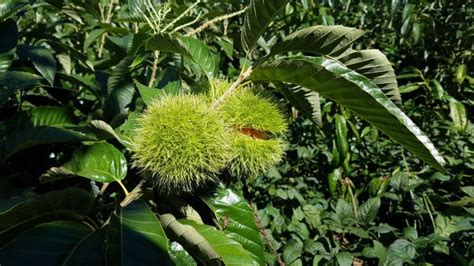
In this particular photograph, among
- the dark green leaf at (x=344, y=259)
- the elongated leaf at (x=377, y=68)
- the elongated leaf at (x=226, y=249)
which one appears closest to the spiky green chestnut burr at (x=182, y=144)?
the elongated leaf at (x=226, y=249)

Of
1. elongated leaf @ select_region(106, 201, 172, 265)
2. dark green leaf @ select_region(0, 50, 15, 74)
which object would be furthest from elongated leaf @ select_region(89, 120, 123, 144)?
dark green leaf @ select_region(0, 50, 15, 74)

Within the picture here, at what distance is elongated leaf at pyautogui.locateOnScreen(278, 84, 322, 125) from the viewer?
1013 millimetres

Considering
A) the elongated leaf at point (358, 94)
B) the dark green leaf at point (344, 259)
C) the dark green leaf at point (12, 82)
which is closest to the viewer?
the elongated leaf at point (358, 94)

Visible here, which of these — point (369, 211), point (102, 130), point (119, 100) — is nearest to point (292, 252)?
point (369, 211)

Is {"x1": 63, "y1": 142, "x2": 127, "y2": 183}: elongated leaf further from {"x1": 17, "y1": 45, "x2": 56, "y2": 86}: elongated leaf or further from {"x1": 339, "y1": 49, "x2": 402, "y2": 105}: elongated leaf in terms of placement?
{"x1": 339, "y1": 49, "x2": 402, "y2": 105}: elongated leaf

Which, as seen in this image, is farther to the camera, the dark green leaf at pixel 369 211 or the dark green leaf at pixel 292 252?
the dark green leaf at pixel 369 211

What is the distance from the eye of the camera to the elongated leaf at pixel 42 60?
124 cm

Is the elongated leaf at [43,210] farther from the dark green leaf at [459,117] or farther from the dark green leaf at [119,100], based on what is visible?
the dark green leaf at [459,117]

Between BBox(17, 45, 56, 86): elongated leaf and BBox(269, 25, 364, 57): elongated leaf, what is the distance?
63 centimetres

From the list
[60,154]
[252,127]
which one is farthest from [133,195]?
[60,154]

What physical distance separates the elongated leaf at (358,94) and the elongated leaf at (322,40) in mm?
67

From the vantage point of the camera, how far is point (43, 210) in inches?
33.4

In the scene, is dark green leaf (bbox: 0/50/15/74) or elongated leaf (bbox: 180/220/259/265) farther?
dark green leaf (bbox: 0/50/15/74)

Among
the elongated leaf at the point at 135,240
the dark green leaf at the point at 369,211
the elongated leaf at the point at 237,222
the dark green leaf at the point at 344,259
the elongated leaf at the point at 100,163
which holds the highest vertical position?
the elongated leaf at the point at 135,240
